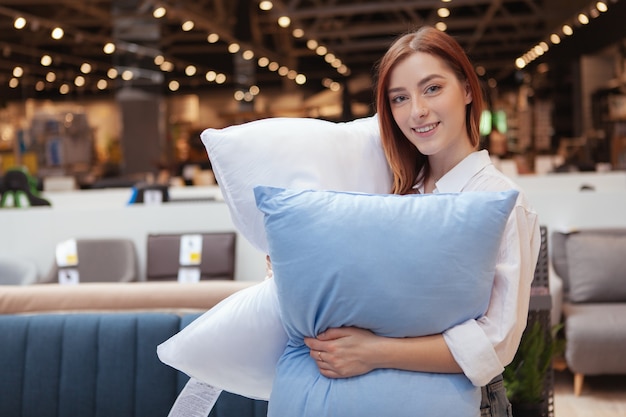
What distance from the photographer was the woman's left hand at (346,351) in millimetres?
1331

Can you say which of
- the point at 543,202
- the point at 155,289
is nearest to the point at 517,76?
the point at 543,202

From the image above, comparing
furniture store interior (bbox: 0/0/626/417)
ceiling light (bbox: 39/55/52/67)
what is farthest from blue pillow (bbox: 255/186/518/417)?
ceiling light (bbox: 39/55/52/67)

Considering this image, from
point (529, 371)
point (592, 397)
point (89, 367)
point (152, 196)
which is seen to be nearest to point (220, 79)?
point (152, 196)

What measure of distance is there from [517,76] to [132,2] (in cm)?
1979

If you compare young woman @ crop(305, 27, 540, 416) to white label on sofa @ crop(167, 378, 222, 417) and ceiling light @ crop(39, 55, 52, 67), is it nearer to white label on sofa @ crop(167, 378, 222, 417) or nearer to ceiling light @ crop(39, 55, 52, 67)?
white label on sofa @ crop(167, 378, 222, 417)

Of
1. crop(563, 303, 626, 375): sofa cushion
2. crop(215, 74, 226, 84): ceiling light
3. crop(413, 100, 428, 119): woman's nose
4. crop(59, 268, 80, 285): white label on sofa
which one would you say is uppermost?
crop(215, 74, 226, 84): ceiling light

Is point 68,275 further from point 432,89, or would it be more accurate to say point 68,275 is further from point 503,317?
point 503,317

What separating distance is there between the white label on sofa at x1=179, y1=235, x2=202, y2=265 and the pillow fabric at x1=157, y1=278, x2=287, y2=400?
3.79 meters

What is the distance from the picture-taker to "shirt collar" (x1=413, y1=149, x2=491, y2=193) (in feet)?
4.99

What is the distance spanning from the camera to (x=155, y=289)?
8.18 ft

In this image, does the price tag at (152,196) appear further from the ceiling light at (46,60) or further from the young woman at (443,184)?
the ceiling light at (46,60)

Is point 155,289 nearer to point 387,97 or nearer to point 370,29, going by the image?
point 387,97

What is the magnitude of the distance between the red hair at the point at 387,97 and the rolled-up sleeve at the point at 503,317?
23cm

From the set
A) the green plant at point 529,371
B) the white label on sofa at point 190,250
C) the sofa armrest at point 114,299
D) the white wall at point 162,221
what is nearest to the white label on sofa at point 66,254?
the white wall at point 162,221
